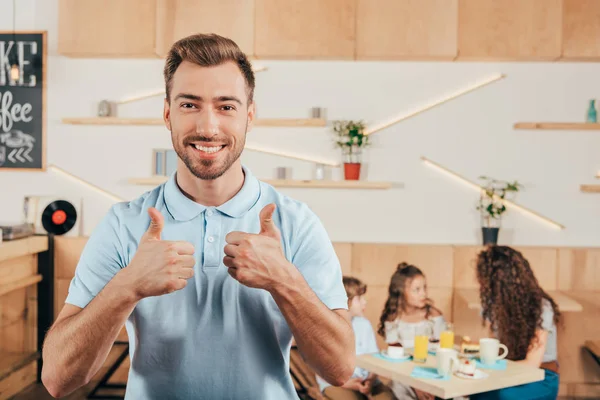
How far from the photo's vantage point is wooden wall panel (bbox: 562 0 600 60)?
14.1ft

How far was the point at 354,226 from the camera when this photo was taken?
459 cm

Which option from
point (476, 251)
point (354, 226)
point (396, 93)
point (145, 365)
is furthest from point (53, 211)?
point (145, 365)

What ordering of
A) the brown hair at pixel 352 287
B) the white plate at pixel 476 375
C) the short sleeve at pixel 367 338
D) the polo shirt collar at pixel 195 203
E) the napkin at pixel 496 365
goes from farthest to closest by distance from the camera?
the brown hair at pixel 352 287 < the short sleeve at pixel 367 338 < the napkin at pixel 496 365 < the white plate at pixel 476 375 < the polo shirt collar at pixel 195 203

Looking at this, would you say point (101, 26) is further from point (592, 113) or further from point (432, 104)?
point (592, 113)

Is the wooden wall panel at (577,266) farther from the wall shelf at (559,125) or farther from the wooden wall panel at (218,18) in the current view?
the wooden wall panel at (218,18)

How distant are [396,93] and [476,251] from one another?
1171 millimetres

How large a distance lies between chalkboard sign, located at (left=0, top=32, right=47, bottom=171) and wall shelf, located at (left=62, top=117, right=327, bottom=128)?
0.82 feet

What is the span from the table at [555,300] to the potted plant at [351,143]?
3.33 feet

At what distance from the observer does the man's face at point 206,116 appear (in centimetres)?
128

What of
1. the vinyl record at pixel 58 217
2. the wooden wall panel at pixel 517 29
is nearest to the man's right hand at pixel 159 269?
the wooden wall panel at pixel 517 29

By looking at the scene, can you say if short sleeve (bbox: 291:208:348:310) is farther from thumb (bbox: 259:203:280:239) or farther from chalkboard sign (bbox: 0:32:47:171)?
chalkboard sign (bbox: 0:32:47:171)

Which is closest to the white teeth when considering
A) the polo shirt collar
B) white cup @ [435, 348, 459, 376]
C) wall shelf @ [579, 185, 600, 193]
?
the polo shirt collar

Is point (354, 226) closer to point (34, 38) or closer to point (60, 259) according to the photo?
point (60, 259)

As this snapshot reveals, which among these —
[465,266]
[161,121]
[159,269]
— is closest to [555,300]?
[465,266]
